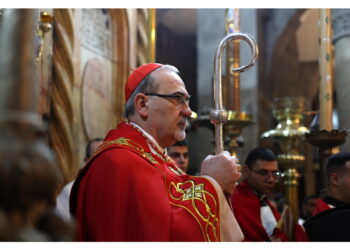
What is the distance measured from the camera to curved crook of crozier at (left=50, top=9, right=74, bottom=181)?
202 inches

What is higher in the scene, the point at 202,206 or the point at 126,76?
the point at 126,76

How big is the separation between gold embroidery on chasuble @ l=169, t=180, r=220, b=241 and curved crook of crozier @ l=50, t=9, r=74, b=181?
2.82 metres

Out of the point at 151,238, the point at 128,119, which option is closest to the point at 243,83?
the point at 128,119

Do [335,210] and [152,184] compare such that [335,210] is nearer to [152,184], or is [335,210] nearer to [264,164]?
[264,164]

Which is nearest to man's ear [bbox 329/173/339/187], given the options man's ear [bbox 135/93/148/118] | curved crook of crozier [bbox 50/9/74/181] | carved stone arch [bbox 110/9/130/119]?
man's ear [bbox 135/93/148/118]

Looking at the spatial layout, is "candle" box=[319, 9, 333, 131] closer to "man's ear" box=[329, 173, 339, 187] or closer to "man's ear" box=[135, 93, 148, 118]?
"man's ear" box=[329, 173, 339, 187]

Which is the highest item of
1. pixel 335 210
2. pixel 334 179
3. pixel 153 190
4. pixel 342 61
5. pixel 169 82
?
pixel 342 61

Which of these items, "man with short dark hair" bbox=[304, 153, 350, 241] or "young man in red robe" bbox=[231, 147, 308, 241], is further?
"young man in red robe" bbox=[231, 147, 308, 241]

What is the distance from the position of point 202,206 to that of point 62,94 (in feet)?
10.3

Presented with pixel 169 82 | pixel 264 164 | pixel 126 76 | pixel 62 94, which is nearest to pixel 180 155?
pixel 264 164

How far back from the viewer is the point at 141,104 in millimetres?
2865

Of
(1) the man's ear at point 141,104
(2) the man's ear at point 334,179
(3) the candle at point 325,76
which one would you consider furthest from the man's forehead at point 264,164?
(1) the man's ear at point 141,104

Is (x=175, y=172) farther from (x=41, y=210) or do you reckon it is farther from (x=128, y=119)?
(x=41, y=210)

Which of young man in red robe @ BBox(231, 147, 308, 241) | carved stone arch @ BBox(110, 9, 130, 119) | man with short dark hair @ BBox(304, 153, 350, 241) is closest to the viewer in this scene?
man with short dark hair @ BBox(304, 153, 350, 241)
